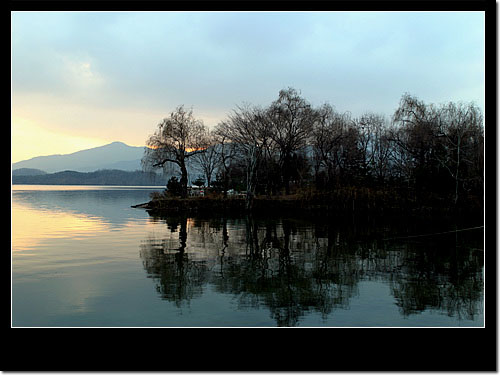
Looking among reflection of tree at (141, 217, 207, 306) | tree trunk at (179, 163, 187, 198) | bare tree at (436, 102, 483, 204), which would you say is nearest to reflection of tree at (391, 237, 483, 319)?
reflection of tree at (141, 217, 207, 306)

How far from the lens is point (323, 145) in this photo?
38750 mm

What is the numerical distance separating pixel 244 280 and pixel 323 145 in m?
31.6

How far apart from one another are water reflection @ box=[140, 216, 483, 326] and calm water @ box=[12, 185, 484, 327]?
0.02 metres

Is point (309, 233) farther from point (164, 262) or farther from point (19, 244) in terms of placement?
point (19, 244)

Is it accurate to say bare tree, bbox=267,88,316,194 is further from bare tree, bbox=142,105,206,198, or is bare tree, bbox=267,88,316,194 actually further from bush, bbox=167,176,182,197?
bush, bbox=167,176,182,197

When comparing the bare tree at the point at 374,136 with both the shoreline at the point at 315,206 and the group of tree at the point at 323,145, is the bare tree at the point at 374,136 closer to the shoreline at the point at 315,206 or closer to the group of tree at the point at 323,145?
the group of tree at the point at 323,145

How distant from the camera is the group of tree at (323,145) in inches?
1128

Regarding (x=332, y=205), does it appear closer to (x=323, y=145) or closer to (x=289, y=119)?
(x=289, y=119)

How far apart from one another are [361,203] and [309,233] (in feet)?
39.3

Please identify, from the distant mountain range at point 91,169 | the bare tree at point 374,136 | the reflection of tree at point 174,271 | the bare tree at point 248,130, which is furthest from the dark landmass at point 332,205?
the distant mountain range at point 91,169

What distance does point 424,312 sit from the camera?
21.0ft

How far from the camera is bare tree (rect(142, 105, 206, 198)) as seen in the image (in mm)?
33875
